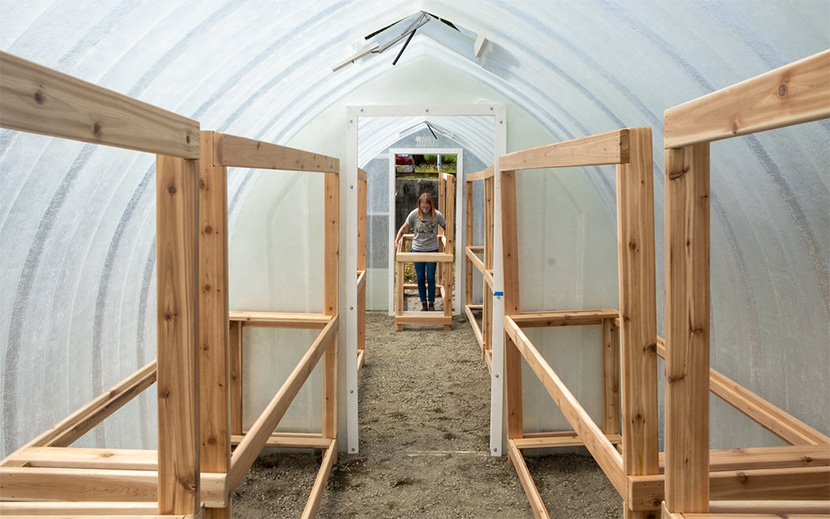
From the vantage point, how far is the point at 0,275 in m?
2.40

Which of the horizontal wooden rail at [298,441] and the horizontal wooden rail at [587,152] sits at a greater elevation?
the horizontal wooden rail at [587,152]

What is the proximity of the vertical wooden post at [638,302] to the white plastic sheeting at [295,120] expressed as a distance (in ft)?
2.23

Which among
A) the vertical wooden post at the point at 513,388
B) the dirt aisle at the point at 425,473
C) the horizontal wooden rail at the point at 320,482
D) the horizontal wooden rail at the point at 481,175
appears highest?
the horizontal wooden rail at the point at 481,175

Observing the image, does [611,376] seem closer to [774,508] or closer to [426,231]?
[774,508]

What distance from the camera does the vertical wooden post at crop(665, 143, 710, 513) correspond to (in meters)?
1.61

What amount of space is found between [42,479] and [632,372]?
1865mm

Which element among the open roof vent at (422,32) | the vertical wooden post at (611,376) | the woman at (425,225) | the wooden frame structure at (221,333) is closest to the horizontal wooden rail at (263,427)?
the wooden frame structure at (221,333)

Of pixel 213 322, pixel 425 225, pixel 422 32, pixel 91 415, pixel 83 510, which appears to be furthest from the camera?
pixel 425 225

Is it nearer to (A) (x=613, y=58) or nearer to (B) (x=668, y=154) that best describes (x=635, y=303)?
(B) (x=668, y=154)

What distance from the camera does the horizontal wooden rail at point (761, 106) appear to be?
107cm

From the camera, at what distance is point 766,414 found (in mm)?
2732

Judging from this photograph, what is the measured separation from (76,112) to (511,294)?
152 inches

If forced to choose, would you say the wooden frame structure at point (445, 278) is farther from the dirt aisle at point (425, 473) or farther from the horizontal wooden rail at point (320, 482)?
the horizontal wooden rail at point (320, 482)

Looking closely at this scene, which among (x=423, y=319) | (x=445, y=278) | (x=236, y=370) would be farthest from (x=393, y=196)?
(x=236, y=370)
